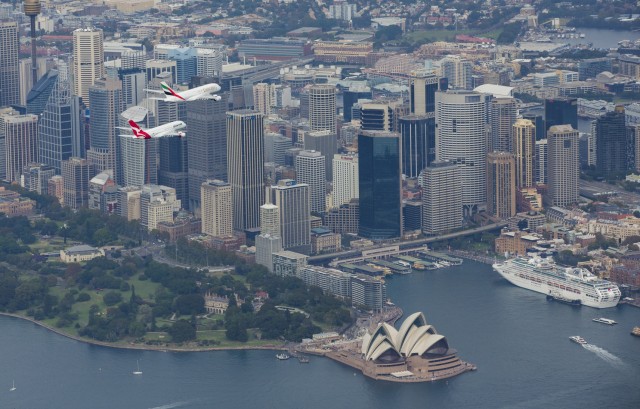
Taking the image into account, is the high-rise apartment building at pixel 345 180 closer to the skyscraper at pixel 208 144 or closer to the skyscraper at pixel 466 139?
the skyscraper at pixel 466 139

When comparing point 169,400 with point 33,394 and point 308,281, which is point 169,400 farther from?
point 308,281

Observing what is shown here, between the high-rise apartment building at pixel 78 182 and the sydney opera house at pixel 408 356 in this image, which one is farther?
the high-rise apartment building at pixel 78 182

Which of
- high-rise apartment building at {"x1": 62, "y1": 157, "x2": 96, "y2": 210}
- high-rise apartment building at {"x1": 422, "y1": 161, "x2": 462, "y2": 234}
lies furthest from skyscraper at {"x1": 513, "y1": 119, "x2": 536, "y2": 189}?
high-rise apartment building at {"x1": 62, "y1": 157, "x2": 96, "y2": 210}

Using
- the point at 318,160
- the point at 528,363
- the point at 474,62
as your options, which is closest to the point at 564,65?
the point at 474,62

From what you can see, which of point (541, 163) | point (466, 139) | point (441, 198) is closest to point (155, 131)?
point (441, 198)

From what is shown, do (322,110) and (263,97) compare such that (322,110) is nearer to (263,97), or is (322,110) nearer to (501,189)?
(263,97)

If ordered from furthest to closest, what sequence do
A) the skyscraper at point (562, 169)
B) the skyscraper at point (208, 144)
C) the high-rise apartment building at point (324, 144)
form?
the high-rise apartment building at point (324, 144), the skyscraper at point (562, 169), the skyscraper at point (208, 144)

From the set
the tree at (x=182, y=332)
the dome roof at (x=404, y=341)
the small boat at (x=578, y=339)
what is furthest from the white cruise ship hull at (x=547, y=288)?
the tree at (x=182, y=332)
